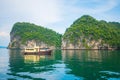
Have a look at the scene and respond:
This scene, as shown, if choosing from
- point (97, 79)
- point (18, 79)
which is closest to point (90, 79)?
point (97, 79)

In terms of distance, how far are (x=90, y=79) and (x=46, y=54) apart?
57238 mm

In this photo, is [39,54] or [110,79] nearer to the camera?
[110,79]

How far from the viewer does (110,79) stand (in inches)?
1249

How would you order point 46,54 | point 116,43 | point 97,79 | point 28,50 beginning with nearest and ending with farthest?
1. point 97,79
2. point 46,54
3. point 28,50
4. point 116,43

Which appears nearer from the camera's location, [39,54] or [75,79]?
[75,79]

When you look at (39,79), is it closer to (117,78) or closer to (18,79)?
(18,79)

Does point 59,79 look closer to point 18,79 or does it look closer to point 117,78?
point 18,79

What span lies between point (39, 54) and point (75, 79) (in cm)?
5705

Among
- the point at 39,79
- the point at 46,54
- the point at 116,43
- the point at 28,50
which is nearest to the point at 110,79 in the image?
the point at 39,79

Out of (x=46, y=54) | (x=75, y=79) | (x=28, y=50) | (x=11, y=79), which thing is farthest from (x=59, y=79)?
(x=28, y=50)

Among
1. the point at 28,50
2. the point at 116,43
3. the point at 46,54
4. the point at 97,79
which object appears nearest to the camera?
the point at 97,79

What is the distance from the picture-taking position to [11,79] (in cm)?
3148

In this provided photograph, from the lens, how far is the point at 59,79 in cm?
3162

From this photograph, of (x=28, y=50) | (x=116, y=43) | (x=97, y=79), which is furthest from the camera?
(x=116, y=43)
